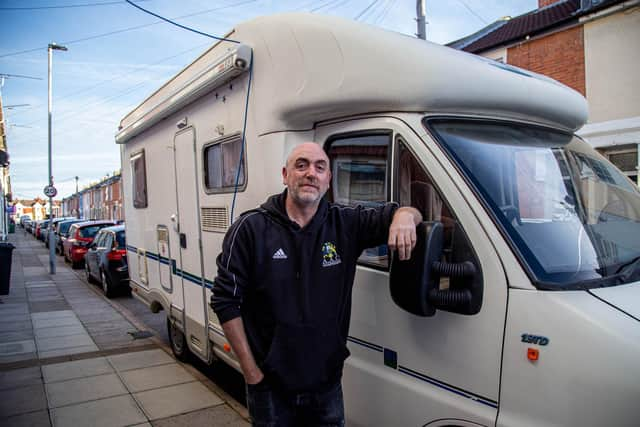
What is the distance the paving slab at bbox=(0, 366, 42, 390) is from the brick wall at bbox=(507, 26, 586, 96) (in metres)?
12.5

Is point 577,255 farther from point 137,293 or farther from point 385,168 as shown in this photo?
point 137,293

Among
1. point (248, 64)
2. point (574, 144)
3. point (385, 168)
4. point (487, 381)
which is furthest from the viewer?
point (248, 64)

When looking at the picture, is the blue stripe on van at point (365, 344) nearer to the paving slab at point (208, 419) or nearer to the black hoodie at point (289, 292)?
the black hoodie at point (289, 292)

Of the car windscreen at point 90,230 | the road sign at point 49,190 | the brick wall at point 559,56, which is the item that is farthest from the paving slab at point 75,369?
the road sign at point 49,190

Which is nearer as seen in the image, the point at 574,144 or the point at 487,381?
the point at 487,381

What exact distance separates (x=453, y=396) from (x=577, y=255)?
2.82ft

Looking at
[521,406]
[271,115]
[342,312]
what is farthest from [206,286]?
[521,406]

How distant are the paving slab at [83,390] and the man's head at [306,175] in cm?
366

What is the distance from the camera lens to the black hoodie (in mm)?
2324

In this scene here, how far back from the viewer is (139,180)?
6.41 metres

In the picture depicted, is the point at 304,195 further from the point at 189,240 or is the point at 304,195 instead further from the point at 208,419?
the point at 208,419

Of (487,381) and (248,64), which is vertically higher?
(248,64)

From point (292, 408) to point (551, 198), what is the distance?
1.69 meters

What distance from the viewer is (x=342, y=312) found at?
248 cm
